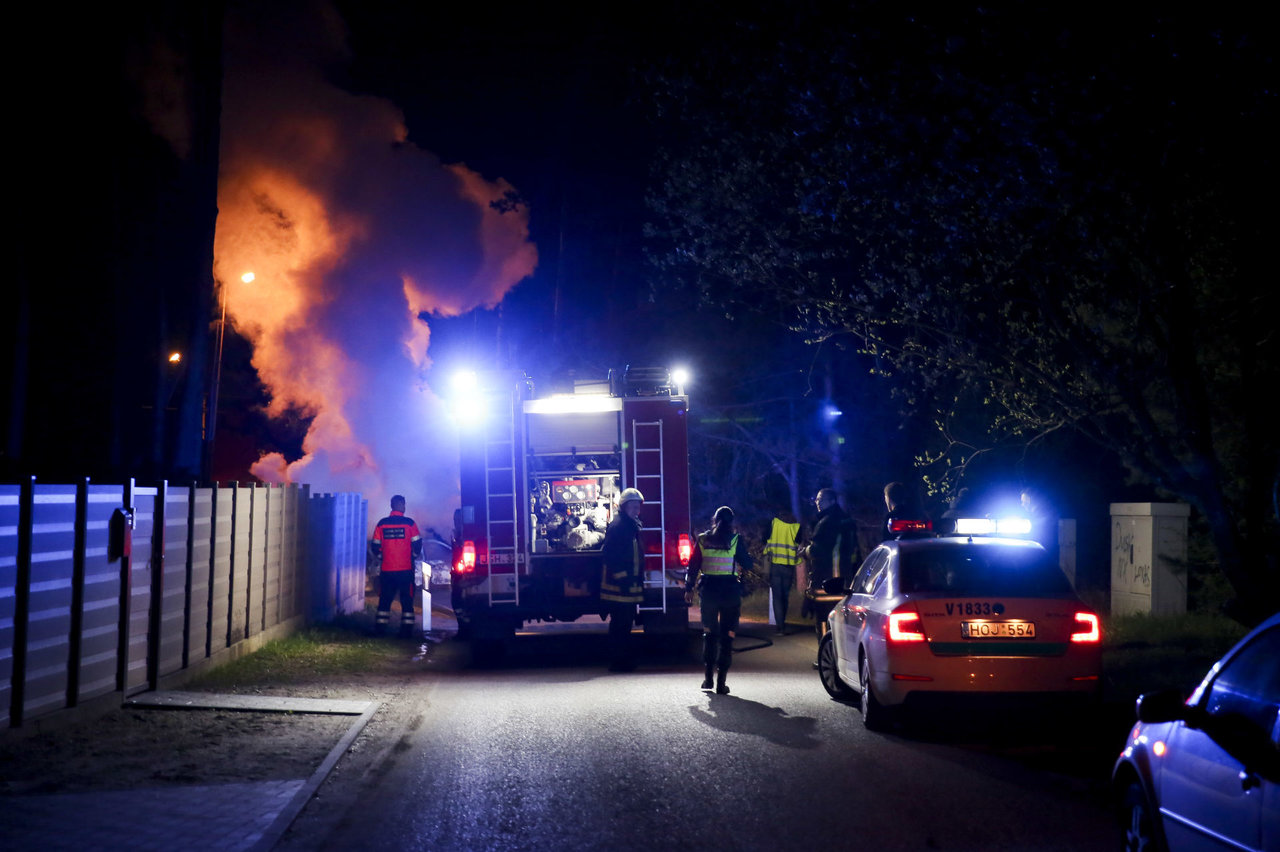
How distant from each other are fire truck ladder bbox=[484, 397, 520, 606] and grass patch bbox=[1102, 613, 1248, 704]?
6.93m

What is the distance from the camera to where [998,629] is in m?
9.13

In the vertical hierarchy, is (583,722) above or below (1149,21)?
A: below

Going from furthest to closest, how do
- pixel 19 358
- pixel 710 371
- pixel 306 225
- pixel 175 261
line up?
pixel 710 371
pixel 306 225
pixel 175 261
pixel 19 358

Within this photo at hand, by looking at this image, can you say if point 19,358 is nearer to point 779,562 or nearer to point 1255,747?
point 779,562

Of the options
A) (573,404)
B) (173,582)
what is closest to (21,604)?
(173,582)

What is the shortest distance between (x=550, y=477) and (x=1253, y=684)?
12976 mm

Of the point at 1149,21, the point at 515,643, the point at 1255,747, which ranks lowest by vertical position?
the point at 515,643

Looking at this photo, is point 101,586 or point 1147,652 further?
point 1147,652

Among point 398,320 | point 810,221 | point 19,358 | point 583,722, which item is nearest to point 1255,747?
point 583,722

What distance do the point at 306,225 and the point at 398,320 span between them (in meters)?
4.12

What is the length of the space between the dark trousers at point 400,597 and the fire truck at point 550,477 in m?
1.68

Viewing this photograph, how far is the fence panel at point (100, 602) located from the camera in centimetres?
998

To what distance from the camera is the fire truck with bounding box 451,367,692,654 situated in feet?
50.1

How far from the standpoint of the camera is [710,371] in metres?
33.2
